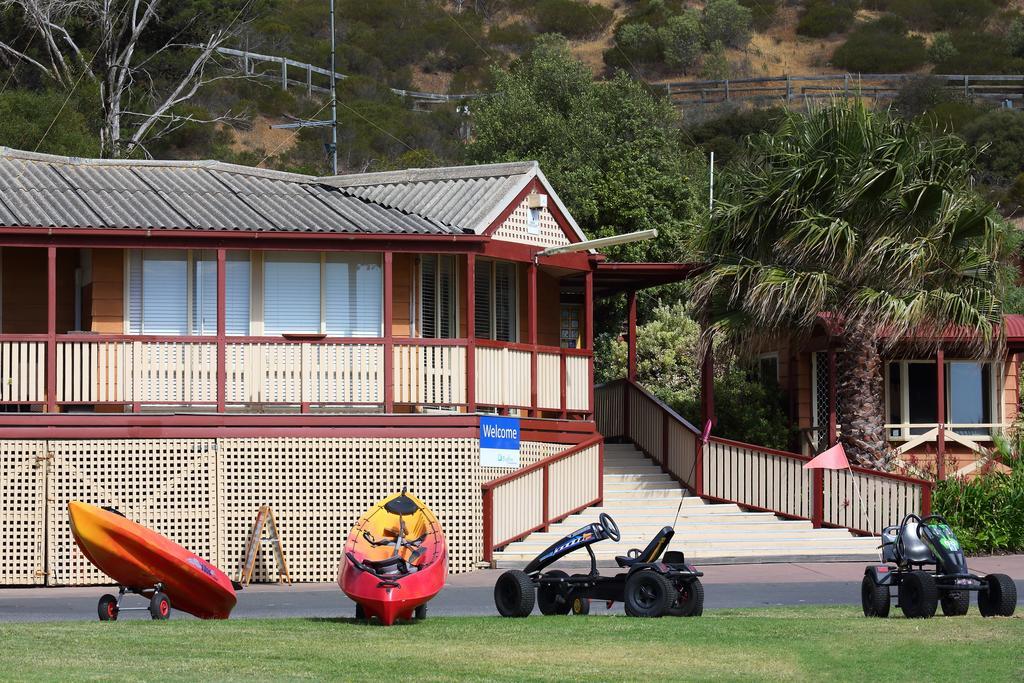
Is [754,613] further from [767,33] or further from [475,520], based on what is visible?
[767,33]

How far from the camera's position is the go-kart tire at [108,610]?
1603cm

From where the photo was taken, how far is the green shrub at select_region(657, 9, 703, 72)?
9519 cm

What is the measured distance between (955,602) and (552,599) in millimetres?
3842

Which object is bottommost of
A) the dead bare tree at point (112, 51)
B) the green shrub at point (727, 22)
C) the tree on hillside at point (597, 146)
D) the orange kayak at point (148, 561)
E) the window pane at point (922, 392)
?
the orange kayak at point (148, 561)

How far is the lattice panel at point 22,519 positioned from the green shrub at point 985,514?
41.6ft

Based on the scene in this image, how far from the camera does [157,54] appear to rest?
5400 centimetres

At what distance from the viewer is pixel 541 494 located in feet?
78.2

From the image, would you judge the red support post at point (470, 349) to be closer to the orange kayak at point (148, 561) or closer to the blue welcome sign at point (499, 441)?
the blue welcome sign at point (499, 441)

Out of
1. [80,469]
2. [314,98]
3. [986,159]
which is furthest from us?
[314,98]

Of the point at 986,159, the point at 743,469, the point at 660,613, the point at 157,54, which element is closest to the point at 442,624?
the point at 660,613

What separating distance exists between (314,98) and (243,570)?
59613mm

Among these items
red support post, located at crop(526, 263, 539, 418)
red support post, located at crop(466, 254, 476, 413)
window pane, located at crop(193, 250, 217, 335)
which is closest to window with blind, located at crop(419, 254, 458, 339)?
red support post, located at crop(526, 263, 539, 418)

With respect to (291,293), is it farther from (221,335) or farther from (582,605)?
(582,605)

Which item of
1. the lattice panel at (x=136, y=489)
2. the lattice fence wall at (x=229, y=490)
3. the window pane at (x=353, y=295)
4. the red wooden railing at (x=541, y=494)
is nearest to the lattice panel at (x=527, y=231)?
the window pane at (x=353, y=295)
